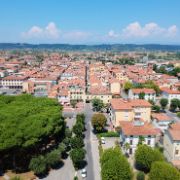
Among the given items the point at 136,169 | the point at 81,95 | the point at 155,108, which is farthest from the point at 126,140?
the point at 81,95

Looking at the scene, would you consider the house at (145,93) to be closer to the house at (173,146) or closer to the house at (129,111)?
the house at (129,111)

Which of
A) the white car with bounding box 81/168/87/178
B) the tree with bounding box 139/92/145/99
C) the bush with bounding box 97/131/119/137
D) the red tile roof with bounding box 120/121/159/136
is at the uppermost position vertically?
the red tile roof with bounding box 120/121/159/136

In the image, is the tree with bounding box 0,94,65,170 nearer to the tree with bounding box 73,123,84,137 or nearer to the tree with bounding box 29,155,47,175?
the tree with bounding box 29,155,47,175

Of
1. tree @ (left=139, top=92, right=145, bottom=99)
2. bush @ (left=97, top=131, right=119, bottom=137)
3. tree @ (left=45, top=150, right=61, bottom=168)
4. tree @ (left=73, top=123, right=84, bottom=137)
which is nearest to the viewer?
tree @ (left=45, top=150, right=61, bottom=168)

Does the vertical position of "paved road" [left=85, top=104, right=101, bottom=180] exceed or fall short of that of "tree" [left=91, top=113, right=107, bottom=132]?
it falls short

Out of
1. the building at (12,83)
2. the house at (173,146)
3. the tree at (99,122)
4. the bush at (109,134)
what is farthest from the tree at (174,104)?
the building at (12,83)

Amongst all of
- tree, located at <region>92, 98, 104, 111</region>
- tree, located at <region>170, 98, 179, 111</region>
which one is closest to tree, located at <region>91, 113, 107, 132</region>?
tree, located at <region>92, 98, 104, 111</region>

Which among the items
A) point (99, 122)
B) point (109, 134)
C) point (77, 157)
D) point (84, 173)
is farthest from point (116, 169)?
point (99, 122)
